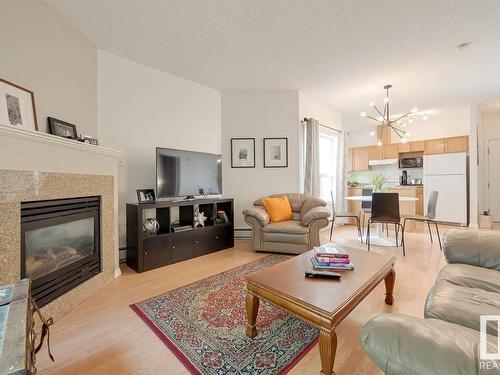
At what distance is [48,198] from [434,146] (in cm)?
704

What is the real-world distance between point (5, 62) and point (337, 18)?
9.67 ft

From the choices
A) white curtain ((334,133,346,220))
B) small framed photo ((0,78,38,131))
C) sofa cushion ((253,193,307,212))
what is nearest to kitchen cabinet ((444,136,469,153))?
white curtain ((334,133,346,220))

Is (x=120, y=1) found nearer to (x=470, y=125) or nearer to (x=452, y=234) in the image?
(x=452, y=234)

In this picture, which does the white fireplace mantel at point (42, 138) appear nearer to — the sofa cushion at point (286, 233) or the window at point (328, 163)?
the sofa cushion at point (286, 233)

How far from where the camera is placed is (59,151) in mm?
1863

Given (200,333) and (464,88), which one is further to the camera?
(464,88)

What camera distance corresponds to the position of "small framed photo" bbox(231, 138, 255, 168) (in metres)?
4.24

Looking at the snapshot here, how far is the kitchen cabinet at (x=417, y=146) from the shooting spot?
18.6 feet

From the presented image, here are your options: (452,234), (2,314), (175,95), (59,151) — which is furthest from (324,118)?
(2,314)

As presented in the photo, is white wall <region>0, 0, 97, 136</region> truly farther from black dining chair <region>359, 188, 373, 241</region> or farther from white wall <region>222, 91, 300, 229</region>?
black dining chair <region>359, 188, 373, 241</region>

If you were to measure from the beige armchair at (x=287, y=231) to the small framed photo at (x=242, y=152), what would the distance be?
3.52 ft

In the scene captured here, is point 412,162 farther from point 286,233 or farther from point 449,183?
point 286,233

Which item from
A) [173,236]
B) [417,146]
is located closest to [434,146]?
[417,146]

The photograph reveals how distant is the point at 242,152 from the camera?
14.0 feet
